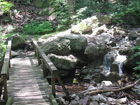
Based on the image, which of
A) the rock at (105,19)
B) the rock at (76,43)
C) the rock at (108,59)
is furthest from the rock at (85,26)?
the rock at (108,59)

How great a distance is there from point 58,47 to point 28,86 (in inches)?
153

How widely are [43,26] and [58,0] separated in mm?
3375

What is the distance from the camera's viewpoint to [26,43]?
1228cm

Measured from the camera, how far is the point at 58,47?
9.35 meters

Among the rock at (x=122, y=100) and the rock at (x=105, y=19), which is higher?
the rock at (x=105, y=19)

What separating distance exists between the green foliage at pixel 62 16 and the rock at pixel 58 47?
5929 mm

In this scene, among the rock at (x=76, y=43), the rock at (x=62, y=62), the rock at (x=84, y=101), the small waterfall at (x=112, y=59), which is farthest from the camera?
the rock at (x=76, y=43)

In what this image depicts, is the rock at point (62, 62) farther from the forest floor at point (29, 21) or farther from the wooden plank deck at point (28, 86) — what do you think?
the wooden plank deck at point (28, 86)

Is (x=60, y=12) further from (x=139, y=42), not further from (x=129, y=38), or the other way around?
(x=139, y=42)

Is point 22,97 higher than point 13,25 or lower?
lower

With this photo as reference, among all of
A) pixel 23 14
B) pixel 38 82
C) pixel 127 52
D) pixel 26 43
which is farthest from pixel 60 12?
pixel 38 82

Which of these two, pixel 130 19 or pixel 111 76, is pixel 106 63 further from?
pixel 130 19

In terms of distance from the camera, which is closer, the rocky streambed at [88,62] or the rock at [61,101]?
the rock at [61,101]

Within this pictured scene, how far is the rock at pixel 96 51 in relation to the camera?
32.3 feet
